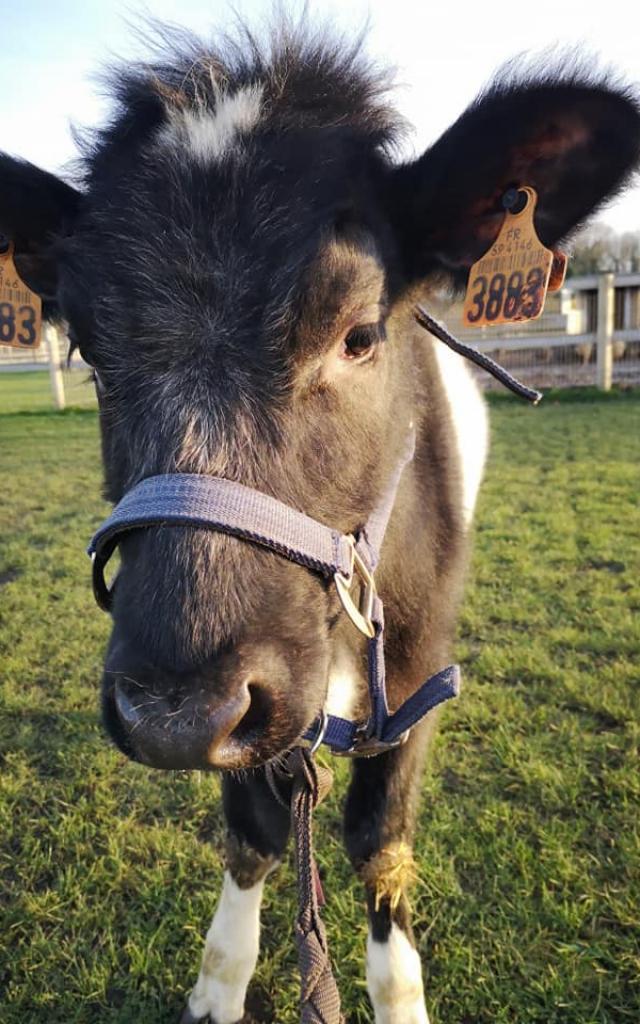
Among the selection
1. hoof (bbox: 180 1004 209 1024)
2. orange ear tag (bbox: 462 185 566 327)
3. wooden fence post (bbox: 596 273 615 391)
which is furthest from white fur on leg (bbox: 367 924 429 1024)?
wooden fence post (bbox: 596 273 615 391)

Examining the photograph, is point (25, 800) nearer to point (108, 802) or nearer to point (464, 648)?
point (108, 802)

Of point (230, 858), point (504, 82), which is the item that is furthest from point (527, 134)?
point (230, 858)

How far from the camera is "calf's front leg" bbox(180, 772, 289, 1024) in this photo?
2387 mm

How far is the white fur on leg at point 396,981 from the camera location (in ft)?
7.46

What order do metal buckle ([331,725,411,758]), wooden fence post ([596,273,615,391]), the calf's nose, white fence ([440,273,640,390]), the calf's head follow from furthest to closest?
white fence ([440,273,640,390])
wooden fence post ([596,273,615,391])
metal buckle ([331,725,411,758])
the calf's head
the calf's nose

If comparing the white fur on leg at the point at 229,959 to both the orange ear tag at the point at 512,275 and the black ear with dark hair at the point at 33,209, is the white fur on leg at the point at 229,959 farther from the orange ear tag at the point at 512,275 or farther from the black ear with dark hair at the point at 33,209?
the black ear with dark hair at the point at 33,209

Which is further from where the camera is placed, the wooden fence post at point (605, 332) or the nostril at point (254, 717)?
the wooden fence post at point (605, 332)

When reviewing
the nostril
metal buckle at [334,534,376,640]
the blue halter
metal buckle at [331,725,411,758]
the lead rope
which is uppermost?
the blue halter

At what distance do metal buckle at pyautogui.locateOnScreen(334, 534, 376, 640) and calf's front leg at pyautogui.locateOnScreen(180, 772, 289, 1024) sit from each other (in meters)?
0.89

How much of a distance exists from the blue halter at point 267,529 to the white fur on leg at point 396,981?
0.84 meters

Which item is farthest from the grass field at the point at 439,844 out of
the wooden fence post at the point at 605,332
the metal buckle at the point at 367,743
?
the wooden fence post at the point at 605,332

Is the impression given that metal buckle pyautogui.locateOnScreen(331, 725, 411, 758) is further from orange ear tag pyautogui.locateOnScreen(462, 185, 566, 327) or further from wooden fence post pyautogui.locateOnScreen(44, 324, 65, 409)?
wooden fence post pyautogui.locateOnScreen(44, 324, 65, 409)

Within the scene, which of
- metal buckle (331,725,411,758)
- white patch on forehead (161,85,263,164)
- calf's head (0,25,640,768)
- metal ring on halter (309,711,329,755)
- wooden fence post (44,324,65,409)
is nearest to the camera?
calf's head (0,25,640,768)

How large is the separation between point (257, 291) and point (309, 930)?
1.55 metres
